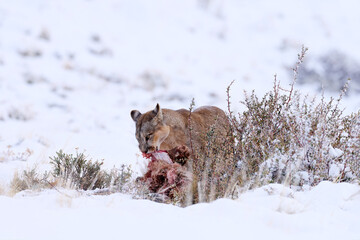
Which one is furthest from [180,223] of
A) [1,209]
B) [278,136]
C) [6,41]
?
[6,41]

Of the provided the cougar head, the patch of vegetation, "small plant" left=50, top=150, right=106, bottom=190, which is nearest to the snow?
the patch of vegetation

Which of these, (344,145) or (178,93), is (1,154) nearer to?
(344,145)

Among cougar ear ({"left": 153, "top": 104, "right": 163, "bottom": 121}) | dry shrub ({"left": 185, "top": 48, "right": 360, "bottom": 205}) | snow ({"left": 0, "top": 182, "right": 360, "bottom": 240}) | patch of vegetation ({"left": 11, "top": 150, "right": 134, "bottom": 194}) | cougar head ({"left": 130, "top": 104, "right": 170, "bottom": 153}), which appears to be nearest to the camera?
snow ({"left": 0, "top": 182, "right": 360, "bottom": 240})

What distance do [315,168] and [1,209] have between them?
3.23 metres

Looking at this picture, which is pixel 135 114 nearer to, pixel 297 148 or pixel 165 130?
pixel 165 130


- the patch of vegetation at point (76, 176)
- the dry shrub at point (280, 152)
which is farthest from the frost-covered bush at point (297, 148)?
the patch of vegetation at point (76, 176)

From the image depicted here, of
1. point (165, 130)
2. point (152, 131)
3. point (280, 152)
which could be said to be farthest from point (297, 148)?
point (152, 131)

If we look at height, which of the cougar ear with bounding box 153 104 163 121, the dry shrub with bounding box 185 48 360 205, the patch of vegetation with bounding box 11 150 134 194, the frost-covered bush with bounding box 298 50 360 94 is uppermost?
the frost-covered bush with bounding box 298 50 360 94

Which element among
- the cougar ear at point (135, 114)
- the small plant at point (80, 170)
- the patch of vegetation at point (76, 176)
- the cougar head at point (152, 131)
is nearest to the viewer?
the patch of vegetation at point (76, 176)

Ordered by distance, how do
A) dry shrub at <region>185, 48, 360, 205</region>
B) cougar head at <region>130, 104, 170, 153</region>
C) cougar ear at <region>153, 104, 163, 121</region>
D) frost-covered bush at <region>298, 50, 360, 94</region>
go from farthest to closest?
frost-covered bush at <region>298, 50, 360, 94</region>, cougar ear at <region>153, 104, 163, 121</region>, cougar head at <region>130, 104, 170, 153</region>, dry shrub at <region>185, 48, 360, 205</region>

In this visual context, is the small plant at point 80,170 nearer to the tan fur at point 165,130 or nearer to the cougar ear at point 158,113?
the tan fur at point 165,130

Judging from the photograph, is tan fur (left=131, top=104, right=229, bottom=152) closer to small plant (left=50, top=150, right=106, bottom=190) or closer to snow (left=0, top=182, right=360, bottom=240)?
small plant (left=50, top=150, right=106, bottom=190)

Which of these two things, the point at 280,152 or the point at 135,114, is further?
the point at 135,114

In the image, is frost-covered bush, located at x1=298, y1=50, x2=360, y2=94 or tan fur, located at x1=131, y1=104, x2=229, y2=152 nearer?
tan fur, located at x1=131, y1=104, x2=229, y2=152
